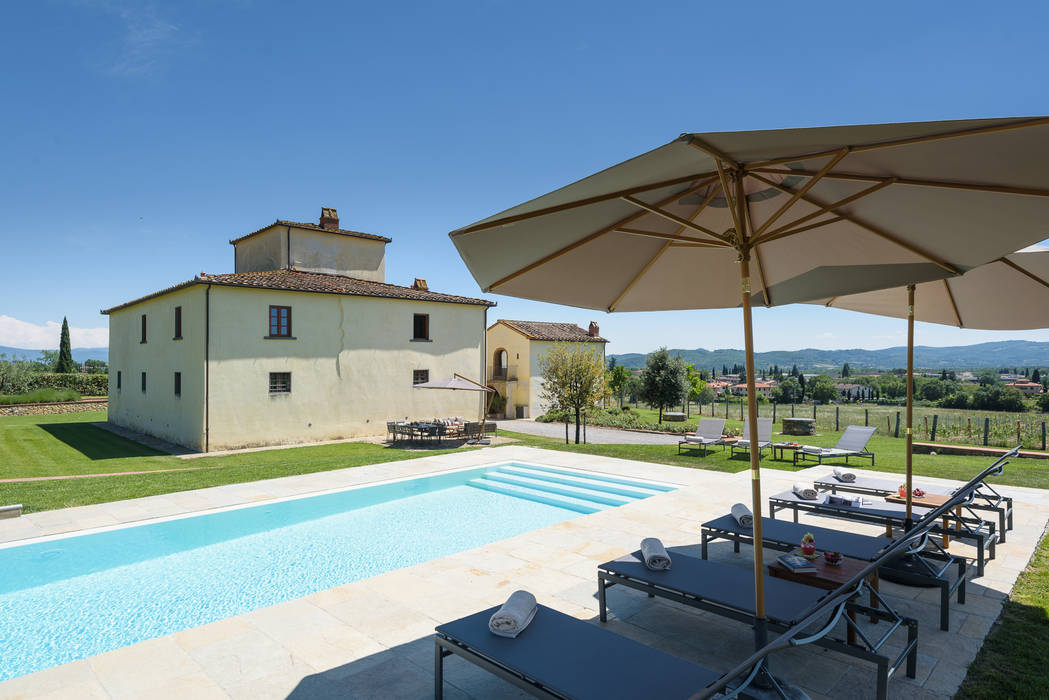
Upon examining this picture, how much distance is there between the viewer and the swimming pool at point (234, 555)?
17.4 feet

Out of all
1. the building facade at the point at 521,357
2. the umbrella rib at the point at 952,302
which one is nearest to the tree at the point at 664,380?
the building facade at the point at 521,357

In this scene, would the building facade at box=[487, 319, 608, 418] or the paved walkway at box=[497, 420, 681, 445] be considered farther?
the building facade at box=[487, 319, 608, 418]

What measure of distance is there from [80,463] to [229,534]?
10.1 metres

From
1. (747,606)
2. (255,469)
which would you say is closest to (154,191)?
(255,469)

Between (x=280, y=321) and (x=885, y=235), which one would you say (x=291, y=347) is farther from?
(x=885, y=235)

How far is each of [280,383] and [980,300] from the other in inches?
730

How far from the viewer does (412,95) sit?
15625 millimetres

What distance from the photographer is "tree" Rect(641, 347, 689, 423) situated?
103 ft

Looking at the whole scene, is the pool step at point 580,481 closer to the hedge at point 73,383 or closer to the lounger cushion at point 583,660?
the lounger cushion at point 583,660

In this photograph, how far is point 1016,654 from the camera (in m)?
3.85

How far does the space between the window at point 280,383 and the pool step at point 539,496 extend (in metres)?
9.92

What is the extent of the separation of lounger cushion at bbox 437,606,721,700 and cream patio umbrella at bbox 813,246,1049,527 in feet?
11.4

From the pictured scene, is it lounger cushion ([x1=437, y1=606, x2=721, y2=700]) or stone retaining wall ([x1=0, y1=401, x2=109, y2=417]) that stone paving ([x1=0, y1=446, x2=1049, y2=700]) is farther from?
stone retaining wall ([x1=0, y1=401, x2=109, y2=417])

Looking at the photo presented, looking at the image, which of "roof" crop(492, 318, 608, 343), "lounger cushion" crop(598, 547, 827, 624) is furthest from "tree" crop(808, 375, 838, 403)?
"lounger cushion" crop(598, 547, 827, 624)
